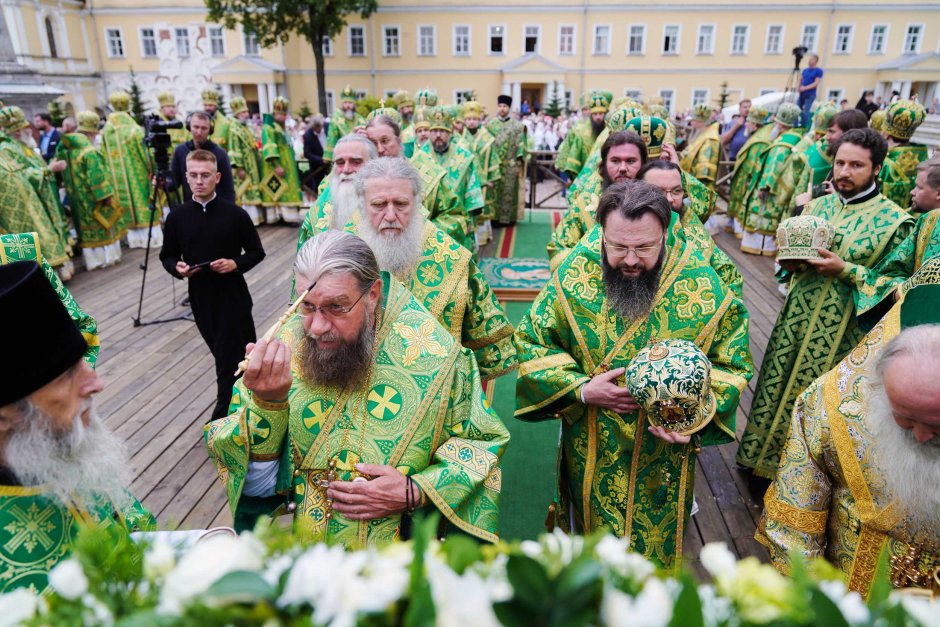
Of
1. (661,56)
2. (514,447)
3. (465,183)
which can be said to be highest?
(661,56)

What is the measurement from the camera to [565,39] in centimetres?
3731

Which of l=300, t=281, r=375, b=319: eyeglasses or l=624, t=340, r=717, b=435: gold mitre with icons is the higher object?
l=300, t=281, r=375, b=319: eyeglasses

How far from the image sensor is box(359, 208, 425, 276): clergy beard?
3330 millimetres

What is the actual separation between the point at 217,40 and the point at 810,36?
3661 centimetres

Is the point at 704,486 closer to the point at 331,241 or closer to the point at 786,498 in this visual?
the point at 786,498

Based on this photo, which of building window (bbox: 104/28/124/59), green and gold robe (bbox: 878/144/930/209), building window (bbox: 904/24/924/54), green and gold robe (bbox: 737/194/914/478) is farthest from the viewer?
building window (bbox: 104/28/124/59)

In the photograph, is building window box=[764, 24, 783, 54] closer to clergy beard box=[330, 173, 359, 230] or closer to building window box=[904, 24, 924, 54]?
building window box=[904, 24, 924, 54]

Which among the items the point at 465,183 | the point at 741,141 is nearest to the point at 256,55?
the point at 741,141

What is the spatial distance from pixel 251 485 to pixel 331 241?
2.90ft

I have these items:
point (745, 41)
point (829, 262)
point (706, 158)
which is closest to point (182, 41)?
point (745, 41)

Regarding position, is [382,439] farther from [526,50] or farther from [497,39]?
[497,39]

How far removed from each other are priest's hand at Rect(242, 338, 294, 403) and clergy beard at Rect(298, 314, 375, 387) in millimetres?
197

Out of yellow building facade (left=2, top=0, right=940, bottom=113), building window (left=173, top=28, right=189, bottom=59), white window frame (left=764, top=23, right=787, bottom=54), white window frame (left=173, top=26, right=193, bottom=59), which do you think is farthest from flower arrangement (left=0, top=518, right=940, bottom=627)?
building window (left=173, top=28, right=189, bottom=59)

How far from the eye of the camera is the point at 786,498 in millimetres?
1967
